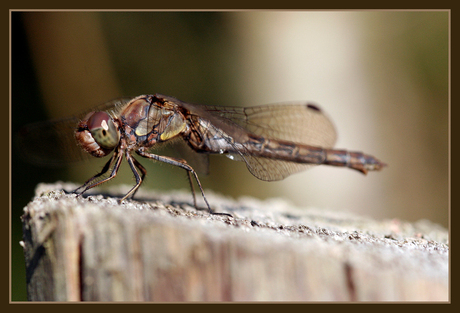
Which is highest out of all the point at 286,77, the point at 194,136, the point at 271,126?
the point at 286,77

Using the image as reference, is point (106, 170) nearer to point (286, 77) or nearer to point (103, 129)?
point (103, 129)

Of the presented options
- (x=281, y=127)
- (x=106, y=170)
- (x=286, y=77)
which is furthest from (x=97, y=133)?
(x=286, y=77)

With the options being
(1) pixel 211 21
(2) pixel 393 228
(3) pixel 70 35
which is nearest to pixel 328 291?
(2) pixel 393 228

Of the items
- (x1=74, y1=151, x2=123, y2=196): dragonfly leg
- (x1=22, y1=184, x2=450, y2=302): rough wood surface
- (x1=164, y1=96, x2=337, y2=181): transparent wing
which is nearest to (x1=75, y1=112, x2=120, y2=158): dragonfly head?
(x1=74, y1=151, x2=123, y2=196): dragonfly leg

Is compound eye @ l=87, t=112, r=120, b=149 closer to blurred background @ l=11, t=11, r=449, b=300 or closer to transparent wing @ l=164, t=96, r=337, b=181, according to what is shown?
transparent wing @ l=164, t=96, r=337, b=181

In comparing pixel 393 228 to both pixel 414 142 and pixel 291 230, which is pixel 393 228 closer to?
pixel 291 230

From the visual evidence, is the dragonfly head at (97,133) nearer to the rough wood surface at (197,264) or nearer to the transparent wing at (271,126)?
Result: the transparent wing at (271,126)
